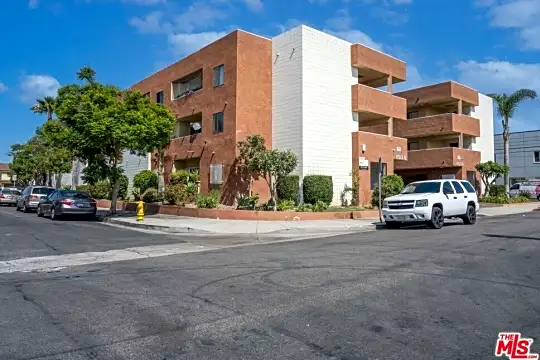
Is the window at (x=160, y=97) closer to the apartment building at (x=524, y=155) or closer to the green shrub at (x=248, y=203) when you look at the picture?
the green shrub at (x=248, y=203)

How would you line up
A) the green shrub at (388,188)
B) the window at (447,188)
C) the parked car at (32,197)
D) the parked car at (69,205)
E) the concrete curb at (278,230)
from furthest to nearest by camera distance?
the parked car at (32,197), the green shrub at (388,188), the parked car at (69,205), the window at (447,188), the concrete curb at (278,230)

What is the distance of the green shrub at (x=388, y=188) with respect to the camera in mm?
25688

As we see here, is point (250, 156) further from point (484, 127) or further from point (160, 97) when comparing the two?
point (484, 127)

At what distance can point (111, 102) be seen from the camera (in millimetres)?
22641

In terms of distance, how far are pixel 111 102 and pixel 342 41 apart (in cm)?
1386

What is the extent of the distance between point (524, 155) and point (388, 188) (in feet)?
128

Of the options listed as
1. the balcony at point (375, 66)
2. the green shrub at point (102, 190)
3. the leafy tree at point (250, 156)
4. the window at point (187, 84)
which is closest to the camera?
the leafy tree at point (250, 156)

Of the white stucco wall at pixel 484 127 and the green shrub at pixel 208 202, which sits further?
the white stucco wall at pixel 484 127

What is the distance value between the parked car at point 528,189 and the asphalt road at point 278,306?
34290mm

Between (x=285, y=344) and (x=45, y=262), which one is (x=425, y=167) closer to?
(x=45, y=262)

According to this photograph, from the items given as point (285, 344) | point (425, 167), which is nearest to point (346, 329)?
point (285, 344)

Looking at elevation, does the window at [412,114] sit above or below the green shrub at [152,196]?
above

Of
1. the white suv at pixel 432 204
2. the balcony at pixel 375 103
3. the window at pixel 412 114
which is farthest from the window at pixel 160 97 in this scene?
the white suv at pixel 432 204

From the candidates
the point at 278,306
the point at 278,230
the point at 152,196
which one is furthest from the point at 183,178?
the point at 278,306
